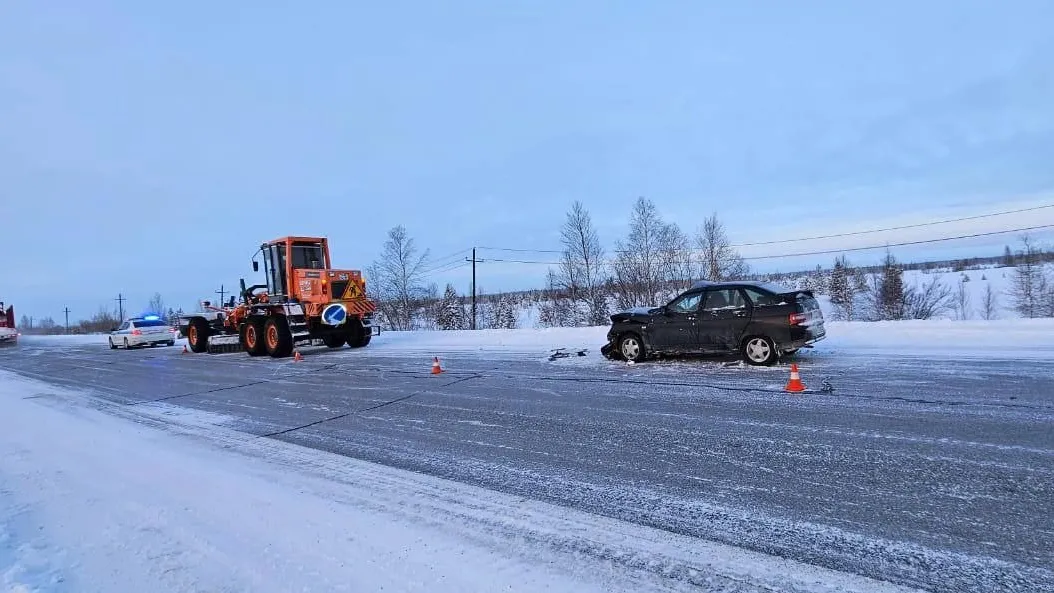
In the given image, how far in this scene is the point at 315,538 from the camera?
3.68 meters

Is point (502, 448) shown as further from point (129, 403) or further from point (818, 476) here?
point (129, 403)

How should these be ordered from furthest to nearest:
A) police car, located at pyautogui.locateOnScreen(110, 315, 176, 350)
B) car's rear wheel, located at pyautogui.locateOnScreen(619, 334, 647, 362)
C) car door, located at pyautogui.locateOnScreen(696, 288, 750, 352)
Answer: police car, located at pyautogui.locateOnScreen(110, 315, 176, 350) → car's rear wheel, located at pyautogui.locateOnScreen(619, 334, 647, 362) → car door, located at pyautogui.locateOnScreen(696, 288, 750, 352)

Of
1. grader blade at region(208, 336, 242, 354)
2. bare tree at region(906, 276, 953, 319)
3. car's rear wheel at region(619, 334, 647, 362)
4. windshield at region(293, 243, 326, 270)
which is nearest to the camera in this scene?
car's rear wheel at region(619, 334, 647, 362)

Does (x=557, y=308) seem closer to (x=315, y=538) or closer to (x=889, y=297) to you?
(x=889, y=297)

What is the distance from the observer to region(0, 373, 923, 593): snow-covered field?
306 centimetres

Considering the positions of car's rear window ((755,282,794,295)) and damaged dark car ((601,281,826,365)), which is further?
car's rear window ((755,282,794,295))

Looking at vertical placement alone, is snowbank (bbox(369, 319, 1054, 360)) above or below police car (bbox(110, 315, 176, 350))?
below

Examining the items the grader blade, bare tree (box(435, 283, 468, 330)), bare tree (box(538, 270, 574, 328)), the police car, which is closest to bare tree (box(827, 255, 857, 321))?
bare tree (box(538, 270, 574, 328))

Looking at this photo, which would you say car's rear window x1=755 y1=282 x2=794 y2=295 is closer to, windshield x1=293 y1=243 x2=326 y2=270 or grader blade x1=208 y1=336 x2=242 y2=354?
windshield x1=293 y1=243 x2=326 y2=270

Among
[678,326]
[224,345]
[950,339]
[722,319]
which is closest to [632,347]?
[678,326]

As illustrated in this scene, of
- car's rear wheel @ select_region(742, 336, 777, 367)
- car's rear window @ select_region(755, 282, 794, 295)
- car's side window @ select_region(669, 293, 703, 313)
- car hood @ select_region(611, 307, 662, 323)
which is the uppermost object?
car's rear window @ select_region(755, 282, 794, 295)

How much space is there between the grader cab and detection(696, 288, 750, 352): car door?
11054mm

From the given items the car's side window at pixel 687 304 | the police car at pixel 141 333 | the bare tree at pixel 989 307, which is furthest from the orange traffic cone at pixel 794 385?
the police car at pixel 141 333

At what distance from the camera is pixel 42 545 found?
3.61m
